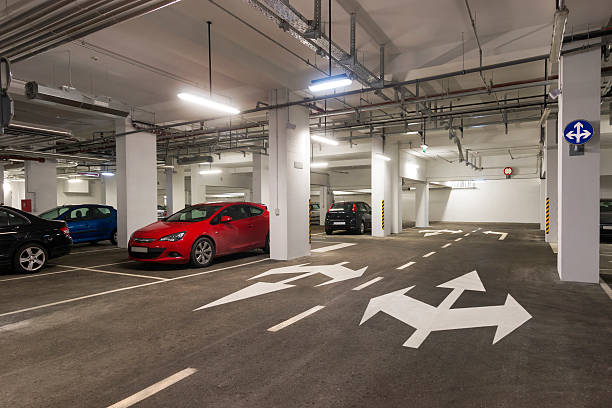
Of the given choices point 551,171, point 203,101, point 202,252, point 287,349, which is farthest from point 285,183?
point 551,171

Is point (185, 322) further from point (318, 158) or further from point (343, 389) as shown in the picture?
point (318, 158)

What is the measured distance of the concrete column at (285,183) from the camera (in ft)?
29.4

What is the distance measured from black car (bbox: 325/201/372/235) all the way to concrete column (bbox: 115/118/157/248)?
7.71m

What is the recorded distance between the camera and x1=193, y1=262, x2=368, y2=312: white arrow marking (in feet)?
17.6

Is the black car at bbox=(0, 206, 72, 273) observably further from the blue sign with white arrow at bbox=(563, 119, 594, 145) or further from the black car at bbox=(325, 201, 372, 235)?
the black car at bbox=(325, 201, 372, 235)

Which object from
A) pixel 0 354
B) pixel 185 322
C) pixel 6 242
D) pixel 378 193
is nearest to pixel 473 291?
pixel 185 322

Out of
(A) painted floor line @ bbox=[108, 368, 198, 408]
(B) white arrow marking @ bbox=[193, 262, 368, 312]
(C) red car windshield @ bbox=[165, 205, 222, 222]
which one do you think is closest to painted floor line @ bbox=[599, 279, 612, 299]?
(B) white arrow marking @ bbox=[193, 262, 368, 312]

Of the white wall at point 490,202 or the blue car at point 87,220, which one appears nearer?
the blue car at point 87,220

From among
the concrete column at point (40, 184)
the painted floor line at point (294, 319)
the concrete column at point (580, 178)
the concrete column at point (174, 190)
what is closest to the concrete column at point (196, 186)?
the concrete column at point (174, 190)

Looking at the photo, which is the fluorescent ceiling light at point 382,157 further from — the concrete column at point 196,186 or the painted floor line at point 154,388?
the painted floor line at point 154,388

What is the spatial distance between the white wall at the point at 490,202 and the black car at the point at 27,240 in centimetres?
2606

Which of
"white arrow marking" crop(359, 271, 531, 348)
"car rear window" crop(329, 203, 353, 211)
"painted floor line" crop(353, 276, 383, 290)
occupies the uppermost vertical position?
"car rear window" crop(329, 203, 353, 211)

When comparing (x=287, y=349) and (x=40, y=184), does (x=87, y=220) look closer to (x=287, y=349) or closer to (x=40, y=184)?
(x=40, y=184)

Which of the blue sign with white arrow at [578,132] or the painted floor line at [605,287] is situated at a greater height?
the blue sign with white arrow at [578,132]
